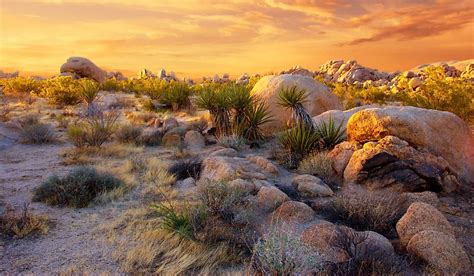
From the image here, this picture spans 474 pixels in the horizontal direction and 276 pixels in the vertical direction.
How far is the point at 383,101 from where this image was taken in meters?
26.1

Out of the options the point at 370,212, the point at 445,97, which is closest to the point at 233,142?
the point at 370,212

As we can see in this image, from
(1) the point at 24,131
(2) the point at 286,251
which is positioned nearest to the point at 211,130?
(1) the point at 24,131

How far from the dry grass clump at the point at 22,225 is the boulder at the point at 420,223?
4834 millimetres

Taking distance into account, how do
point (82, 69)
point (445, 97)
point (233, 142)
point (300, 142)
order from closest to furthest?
point (300, 142) < point (233, 142) < point (445, 97) < point (82, 69)

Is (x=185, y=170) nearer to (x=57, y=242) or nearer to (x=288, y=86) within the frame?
(x=57, y=242)

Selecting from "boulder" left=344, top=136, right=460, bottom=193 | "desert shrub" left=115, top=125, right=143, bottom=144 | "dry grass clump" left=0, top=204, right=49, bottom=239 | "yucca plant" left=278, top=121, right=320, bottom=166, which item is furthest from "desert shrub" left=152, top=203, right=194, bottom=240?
"desert shrub" left=115, top=125, right=143, bottom=144

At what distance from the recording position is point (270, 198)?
22.0ft

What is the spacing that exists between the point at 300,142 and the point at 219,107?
11.8 feet

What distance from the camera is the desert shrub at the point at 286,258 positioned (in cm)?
418

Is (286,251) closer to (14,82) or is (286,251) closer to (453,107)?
(453,107)

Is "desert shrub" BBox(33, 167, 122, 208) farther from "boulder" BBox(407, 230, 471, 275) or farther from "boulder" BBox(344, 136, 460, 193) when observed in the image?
"boulder" BBox(407, 230, 471, 275)

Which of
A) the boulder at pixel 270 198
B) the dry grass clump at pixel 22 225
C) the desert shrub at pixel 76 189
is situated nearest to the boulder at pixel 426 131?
the boulder at pixel 270 198

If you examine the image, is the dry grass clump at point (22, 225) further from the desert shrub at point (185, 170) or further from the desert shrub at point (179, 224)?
the desert shrub at point (185, 170)

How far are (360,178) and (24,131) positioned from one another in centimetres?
1051
